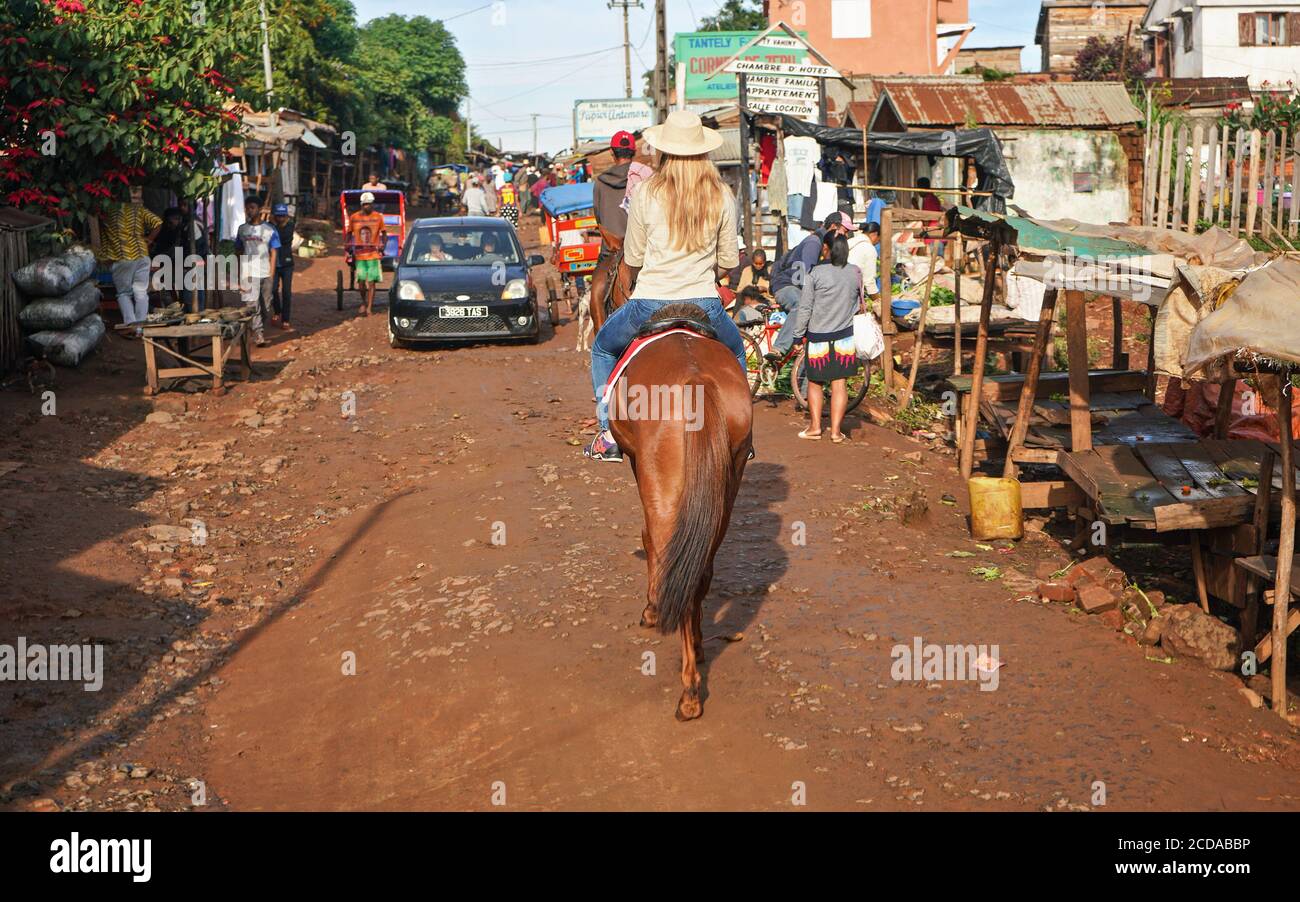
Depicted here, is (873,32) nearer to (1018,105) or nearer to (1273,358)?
(1018,105)

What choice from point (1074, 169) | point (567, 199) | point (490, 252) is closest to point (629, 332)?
point (490, 252)

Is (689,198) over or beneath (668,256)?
over

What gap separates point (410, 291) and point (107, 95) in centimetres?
442

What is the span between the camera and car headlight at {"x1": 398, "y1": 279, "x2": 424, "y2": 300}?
55.6ft

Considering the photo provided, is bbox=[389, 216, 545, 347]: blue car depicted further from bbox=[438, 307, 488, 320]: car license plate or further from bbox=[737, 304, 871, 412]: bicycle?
bbox=[737, 304, 871, 412]: bicycle

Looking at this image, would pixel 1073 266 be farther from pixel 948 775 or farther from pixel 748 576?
pixel 948 775

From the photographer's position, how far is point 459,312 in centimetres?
1708

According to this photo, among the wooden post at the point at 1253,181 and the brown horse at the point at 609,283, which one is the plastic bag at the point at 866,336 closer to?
the brown horse at the point at 609,283

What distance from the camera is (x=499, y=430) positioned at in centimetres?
1245

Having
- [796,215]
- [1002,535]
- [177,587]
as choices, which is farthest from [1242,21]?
[177,587]

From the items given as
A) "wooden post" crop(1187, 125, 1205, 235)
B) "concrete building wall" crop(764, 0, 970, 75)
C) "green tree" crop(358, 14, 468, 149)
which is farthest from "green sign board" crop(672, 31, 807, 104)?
"wooden post" crop(1187, 125, 1205, 235)

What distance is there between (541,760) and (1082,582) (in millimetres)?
3895

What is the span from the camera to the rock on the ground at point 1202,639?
6660mm

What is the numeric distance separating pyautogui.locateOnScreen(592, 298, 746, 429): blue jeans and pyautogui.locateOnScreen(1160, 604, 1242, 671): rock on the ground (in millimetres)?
2823
